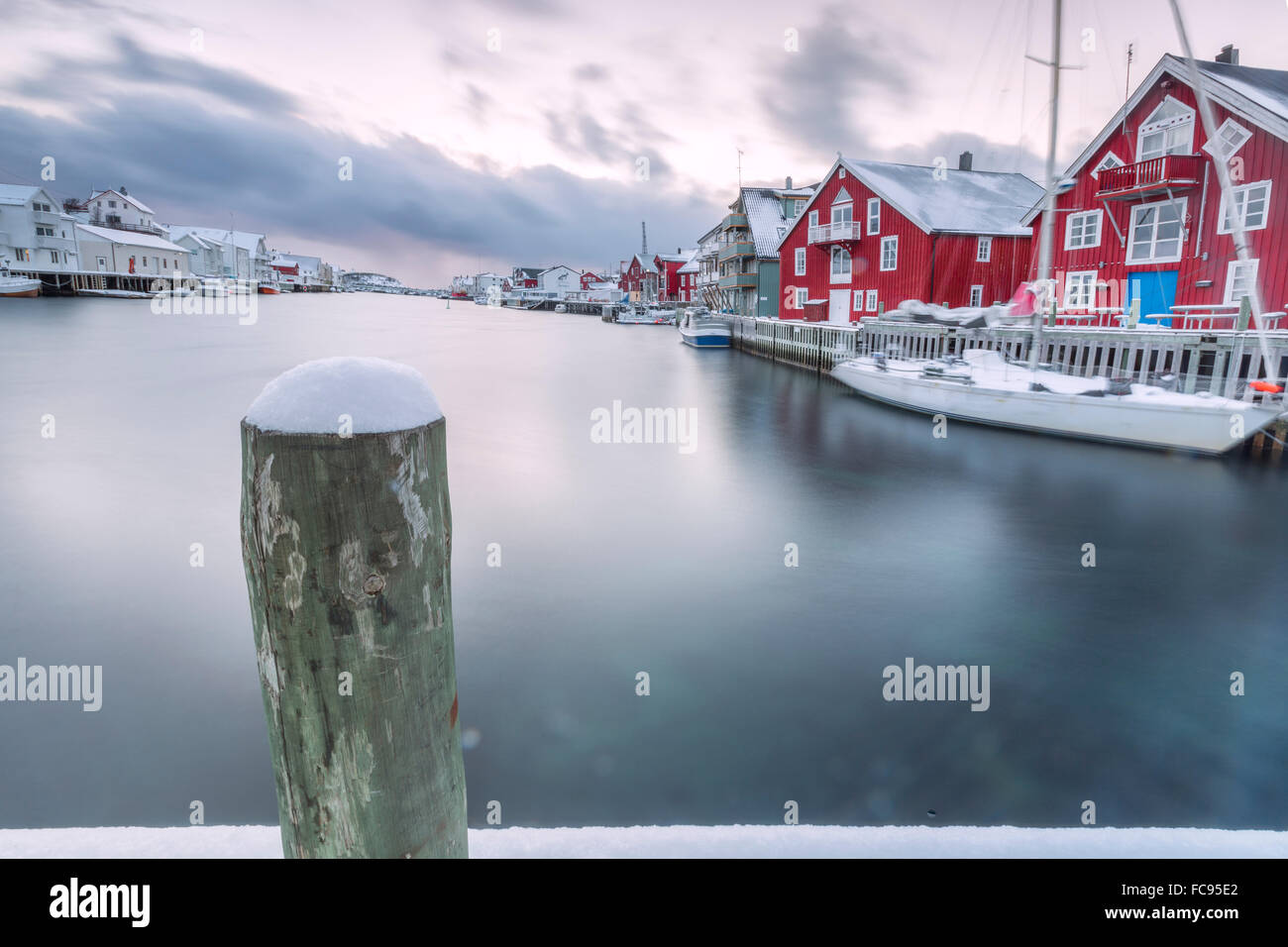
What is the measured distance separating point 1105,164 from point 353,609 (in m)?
29.4

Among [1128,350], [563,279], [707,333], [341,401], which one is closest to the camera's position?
[341,401]

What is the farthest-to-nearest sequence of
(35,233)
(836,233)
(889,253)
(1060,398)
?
(35,233) → (836,233) → (889,253) → (1060,398)

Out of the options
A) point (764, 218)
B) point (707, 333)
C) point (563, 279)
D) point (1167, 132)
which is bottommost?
point (707, 333)

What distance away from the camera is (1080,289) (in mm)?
24766

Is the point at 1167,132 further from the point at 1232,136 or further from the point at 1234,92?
the point at 1234,92

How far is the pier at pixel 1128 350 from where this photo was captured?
13734 millimetres

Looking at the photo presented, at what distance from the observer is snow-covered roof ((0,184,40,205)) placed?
61.8m

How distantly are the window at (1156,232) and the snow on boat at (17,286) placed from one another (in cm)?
8201

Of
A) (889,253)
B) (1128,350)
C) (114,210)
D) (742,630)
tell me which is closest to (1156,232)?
(1128,350)

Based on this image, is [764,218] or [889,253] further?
[764,218]

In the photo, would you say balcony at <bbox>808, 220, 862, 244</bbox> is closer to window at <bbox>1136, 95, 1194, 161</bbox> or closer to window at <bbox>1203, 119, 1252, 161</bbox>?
window at <bbox>1136, 95, 1194, 161</bbox>

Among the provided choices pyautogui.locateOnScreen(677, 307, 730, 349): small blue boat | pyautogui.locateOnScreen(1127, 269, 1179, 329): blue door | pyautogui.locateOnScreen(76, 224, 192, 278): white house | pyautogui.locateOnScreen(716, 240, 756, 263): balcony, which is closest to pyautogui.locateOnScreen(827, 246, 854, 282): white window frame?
pyautogui.locateOnScreen(677, 307, 730, 349): small blue boat
